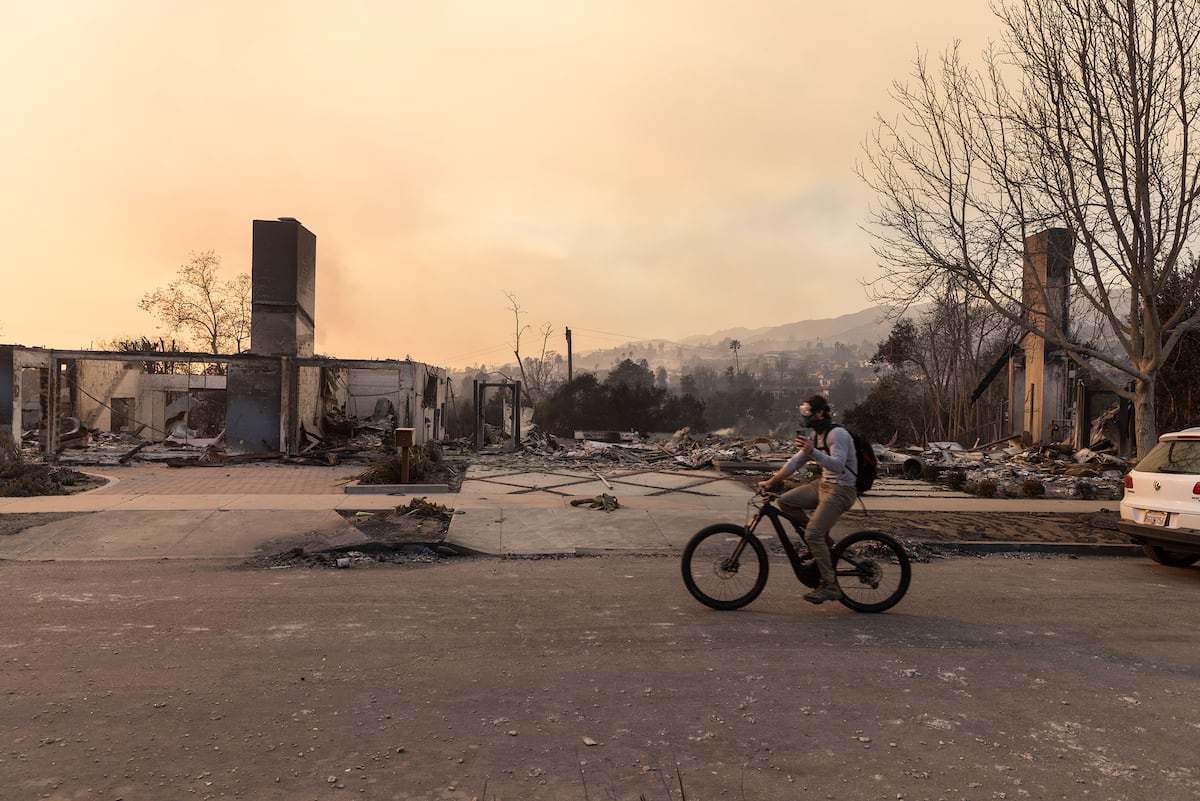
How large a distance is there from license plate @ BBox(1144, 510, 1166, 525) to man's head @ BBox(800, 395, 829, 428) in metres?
4.69

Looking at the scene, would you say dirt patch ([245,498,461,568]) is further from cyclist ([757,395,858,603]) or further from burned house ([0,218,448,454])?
burned house ([0,218,448,454])

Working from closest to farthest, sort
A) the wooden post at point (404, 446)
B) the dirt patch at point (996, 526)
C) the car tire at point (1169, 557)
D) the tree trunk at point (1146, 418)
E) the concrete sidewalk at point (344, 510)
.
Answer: the car tire at point (1169, 557) < the concrete sidewalk at point (344, 510) < the dirt patch at point (996, 526) < the tree trunk at point (1146, 418) < the wooden post at point (404, 446)

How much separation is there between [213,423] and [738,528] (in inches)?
1285

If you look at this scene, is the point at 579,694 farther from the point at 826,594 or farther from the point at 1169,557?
the point at 1169,557

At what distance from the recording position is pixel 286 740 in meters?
3.78

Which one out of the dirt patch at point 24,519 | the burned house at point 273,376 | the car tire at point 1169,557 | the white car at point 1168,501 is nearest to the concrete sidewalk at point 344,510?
the dirt patch at point 24,519

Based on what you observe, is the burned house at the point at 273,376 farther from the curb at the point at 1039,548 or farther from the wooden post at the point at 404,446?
the curb at the point at 1039,548

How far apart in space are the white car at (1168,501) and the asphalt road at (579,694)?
137cm

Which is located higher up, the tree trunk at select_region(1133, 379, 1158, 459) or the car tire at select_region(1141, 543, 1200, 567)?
the tree trunk at select_region(1133, 379, 1158, 459)

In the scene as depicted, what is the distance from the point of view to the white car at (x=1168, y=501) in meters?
8.09

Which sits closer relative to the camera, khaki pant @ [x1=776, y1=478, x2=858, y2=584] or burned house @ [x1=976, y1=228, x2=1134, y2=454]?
khaki pant @ [x1=776, y1=478, x2=858, y2=584]

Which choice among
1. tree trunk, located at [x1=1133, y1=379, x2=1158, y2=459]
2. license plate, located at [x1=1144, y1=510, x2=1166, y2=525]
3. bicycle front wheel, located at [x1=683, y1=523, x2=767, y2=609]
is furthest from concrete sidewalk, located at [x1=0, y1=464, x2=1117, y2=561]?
license plate, located at [x1=1144, y1=510, x2=1166, y2=525]

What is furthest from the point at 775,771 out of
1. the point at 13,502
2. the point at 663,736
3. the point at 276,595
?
the point at 13,502

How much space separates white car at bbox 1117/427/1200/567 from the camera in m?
8.09
